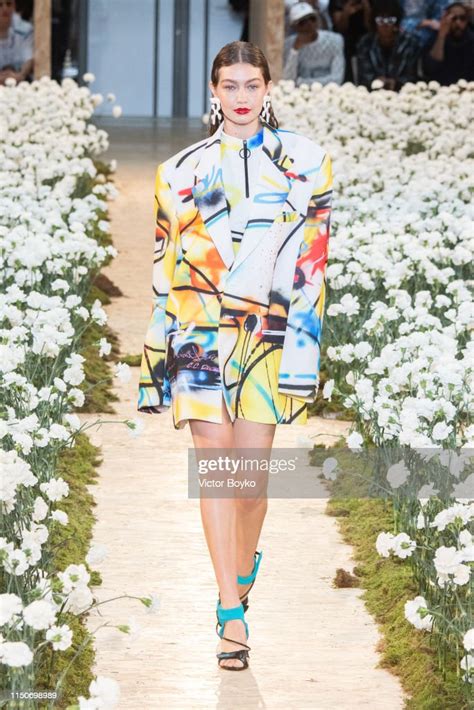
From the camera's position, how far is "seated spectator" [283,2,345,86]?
2003cm

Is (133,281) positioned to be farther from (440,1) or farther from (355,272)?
(440,1)

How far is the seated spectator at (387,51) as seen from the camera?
22.3m

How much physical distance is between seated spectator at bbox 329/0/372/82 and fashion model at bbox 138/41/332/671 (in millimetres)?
18498

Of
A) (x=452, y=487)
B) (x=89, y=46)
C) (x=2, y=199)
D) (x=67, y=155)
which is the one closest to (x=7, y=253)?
(x=2, y=199)

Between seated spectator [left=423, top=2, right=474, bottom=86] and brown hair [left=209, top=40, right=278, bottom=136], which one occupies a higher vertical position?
brown hair [left=209, top=40, right=278, bottom=136]

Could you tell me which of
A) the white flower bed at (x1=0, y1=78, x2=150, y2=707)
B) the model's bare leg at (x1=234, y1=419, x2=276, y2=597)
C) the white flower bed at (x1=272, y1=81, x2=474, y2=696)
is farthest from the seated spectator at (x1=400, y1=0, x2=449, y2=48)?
the model's bare leg at (x1=234, y1=419, x2=276, y2=597)

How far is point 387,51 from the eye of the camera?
23703 mm

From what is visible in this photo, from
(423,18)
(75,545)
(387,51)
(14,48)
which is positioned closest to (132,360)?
(75,545)

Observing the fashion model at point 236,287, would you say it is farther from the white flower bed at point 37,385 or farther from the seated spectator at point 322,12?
the seated spectator at point 322,12

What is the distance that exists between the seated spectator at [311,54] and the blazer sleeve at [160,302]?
1531 cm

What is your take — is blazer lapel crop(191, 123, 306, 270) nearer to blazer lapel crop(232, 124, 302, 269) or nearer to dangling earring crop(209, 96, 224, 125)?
blazer lapel crop(232, 124, 302, 269)

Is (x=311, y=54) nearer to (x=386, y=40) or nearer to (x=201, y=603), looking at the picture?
(x=386, y=40)

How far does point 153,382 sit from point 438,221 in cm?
507

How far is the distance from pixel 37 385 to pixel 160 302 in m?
2.23
